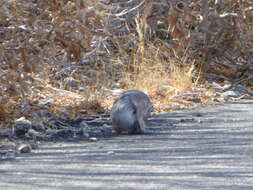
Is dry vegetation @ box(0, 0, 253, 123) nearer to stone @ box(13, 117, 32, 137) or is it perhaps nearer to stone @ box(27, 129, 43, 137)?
stone @ box(13, 117, 32, 137)

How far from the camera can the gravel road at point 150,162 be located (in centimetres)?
455

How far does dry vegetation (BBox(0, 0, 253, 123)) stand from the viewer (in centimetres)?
698

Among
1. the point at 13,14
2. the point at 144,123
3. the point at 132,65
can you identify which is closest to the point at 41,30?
the point at 13,14

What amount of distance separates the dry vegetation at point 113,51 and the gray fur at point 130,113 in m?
0.83

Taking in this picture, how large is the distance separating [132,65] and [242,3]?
2211 mm

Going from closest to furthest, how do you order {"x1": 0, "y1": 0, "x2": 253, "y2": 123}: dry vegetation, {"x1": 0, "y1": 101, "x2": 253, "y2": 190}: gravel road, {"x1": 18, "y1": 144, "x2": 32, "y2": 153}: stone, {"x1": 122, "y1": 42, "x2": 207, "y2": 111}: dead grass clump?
{"x1": 0, "y1": 101, "x2": 253, "y2": 190}: gravel road → {"x1": 18, "y1": 144, "x2": 32, "y2": 153}: stone → {"x1": 0, "y1": 0, "x2": 253, "y2": 123}: dry vegetation → {"x1": 122, "y1": 42, "x2": 207, "y2": 111}: dead grass clump

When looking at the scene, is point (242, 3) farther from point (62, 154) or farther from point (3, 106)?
point (62, 154)

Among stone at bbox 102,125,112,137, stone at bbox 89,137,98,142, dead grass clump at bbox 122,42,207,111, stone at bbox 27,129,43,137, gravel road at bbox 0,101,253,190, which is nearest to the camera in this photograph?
gravel road at bbox 0,101,253,190

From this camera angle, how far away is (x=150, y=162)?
519 centimetres

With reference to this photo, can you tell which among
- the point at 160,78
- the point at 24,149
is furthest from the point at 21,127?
the point at 160,78

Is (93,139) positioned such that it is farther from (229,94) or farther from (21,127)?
(229,94)

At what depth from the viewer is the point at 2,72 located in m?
6.94

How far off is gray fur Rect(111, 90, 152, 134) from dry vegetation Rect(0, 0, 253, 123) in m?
0.83

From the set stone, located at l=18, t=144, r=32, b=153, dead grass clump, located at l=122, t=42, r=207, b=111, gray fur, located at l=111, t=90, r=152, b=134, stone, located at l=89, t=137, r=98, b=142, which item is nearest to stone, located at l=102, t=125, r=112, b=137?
gray fur, located at l=111, t=90, r=152, b=134
